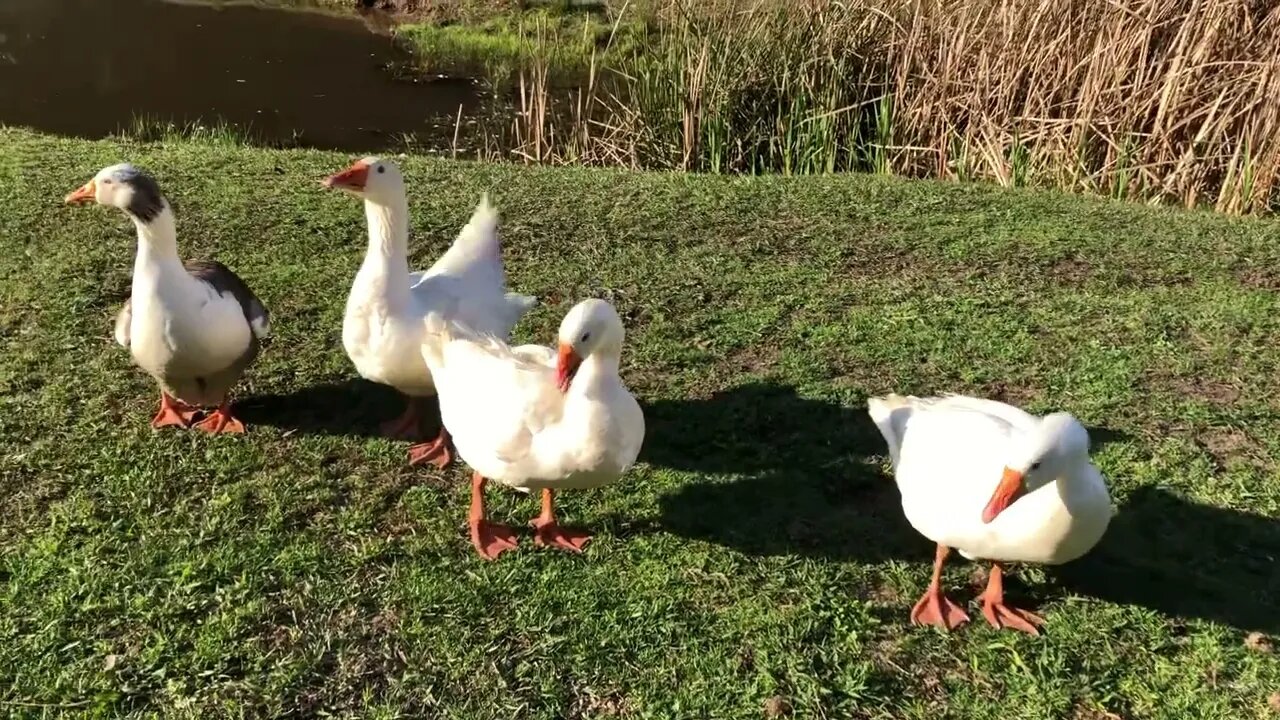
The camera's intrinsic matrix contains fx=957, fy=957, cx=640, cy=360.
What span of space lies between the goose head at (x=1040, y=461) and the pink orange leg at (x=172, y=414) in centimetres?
291

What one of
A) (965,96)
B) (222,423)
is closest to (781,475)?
(222,423)

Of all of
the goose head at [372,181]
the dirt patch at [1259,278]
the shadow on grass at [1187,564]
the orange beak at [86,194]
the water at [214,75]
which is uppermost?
the goose head at [372,181]

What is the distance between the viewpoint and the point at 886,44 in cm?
717

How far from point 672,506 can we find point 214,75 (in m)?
13.1

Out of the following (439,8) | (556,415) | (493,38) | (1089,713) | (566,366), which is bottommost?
(493,38)

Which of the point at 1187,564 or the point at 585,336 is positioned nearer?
the point at 585,336

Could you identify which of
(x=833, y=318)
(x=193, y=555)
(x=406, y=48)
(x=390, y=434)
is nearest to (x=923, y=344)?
(x=833, y=318)

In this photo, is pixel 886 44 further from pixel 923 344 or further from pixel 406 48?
pixel 406 48

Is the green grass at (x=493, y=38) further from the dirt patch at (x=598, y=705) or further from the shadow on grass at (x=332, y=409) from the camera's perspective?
the dirt patch at (x=598, y=705)

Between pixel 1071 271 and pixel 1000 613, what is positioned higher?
pixel 1071 271

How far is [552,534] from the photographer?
124 inches

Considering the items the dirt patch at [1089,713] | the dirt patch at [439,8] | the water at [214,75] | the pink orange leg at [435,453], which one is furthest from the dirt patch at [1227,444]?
the dirt patch at [439,8]

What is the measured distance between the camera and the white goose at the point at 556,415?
2824 millimetres

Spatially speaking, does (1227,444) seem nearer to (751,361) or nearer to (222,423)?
(751,361)
